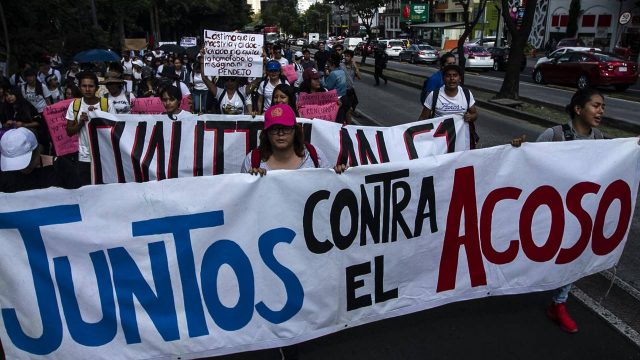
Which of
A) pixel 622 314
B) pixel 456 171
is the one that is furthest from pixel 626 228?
pixel 456 171

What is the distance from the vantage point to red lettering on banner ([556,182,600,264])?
3561mm

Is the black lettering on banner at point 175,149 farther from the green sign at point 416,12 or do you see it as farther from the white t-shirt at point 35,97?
the green sign at point 416,12

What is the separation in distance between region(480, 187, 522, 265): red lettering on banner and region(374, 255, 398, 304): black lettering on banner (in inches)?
27.3

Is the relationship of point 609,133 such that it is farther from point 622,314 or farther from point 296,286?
point 296,286

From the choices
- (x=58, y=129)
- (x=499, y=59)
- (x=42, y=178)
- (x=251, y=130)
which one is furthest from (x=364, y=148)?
(x=499, y=59)

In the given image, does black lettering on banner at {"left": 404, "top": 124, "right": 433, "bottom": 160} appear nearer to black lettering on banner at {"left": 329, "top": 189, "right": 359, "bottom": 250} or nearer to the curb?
black lettering on banner at {"left": 329, "top": 189, "right": 359, "bottom": 250}

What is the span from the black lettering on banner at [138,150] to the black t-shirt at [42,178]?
0.57 meters

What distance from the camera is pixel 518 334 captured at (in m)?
3.54

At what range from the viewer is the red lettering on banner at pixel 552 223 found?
3.49 meters

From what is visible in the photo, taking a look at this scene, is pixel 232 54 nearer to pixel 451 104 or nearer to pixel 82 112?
pixel 82 112

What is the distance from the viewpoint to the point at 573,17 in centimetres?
4075

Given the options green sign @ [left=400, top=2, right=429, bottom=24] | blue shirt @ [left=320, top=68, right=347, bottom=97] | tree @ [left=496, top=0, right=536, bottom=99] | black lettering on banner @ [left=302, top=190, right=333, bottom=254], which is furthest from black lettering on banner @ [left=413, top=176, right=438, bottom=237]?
green sign @ [left=400, top=2, right=429, bottom=24]

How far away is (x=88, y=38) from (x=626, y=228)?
26.0 m

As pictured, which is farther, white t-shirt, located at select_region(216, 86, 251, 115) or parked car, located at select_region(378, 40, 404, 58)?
parked car, located at select_region(378, 40, 404, 58)
